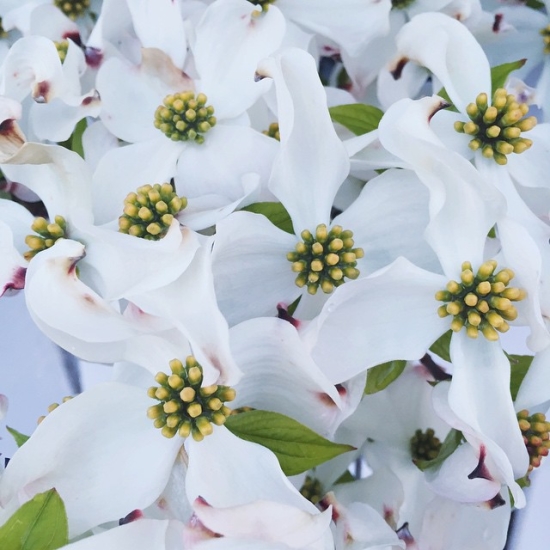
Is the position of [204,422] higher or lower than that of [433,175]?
lower

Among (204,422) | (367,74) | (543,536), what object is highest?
(367,74)

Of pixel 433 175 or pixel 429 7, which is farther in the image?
pixel 429 7

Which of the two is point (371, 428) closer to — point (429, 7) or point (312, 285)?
point (312, 285)

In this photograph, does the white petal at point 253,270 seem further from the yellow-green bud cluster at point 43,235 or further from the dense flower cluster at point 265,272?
the yellow-green bud cluster at point 43,235

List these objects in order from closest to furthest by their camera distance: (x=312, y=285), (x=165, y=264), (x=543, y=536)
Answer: (x=165, y=264) < (x=312, y=285) < (x=543, y=536)

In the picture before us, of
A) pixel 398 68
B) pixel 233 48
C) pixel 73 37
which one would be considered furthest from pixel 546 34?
pixel 73 37

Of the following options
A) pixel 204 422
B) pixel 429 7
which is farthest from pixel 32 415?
pixel 429 7

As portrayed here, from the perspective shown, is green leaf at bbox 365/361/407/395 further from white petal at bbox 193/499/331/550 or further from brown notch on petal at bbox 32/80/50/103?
brown notch on petal at bbox 32/80/50/103
